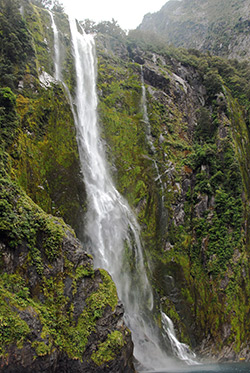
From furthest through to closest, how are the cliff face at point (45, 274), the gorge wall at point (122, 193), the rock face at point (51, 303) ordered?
1. the gorge wall at point (122, 193)
2. the cliff face at point (45, 274)
3. the rock face at point (51, 303)

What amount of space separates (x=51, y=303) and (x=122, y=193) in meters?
11.3

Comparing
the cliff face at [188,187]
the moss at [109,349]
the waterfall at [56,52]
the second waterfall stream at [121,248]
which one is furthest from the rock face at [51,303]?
the waterfall at [56,52]

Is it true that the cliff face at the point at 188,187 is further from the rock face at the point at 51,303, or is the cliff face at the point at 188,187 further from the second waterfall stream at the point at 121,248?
the rock face at the point at 51,303

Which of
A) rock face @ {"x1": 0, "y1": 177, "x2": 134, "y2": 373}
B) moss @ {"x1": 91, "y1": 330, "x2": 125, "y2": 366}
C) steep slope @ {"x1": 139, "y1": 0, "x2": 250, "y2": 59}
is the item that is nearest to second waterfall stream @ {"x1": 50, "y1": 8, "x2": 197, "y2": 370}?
rock face @ {"x1": 0, "y1": 177, "x2": 134, "y2": 373}

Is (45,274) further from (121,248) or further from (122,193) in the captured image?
(122,193)

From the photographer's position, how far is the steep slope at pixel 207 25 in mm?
60750

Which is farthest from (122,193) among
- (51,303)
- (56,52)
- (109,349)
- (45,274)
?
(56,52)

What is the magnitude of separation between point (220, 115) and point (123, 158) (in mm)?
11730

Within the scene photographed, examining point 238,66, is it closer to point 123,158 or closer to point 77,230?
point 123,158

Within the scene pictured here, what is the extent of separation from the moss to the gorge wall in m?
0.04

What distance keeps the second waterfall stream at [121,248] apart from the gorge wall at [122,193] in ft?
3.14

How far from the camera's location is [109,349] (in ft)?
33.7

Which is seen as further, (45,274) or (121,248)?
(121,248)

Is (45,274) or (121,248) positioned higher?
(121,248)
